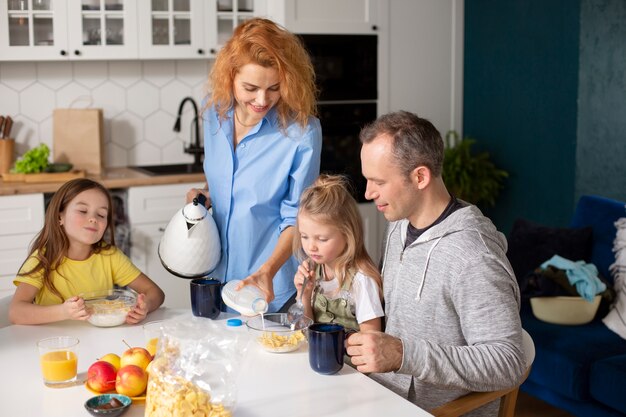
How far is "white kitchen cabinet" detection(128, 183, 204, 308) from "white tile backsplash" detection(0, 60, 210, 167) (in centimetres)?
59

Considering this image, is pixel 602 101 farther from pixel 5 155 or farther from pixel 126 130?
pixel 5 155

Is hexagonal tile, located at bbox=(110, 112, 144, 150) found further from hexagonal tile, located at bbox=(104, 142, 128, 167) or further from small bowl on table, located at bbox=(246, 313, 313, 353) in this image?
small bowl on table, located at bbox=(246, 313, 313, 353)

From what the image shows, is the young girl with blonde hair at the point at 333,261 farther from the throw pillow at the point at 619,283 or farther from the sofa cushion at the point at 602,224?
the sofa cushion at the point at 602,224

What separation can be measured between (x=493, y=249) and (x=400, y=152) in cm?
31

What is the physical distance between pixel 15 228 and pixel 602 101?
9.65ft

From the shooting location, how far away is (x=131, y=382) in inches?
71.0

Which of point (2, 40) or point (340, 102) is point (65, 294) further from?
point (340, 102)

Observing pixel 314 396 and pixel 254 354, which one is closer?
pixel 314 396

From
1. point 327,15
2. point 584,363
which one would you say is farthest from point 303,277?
point 327,15

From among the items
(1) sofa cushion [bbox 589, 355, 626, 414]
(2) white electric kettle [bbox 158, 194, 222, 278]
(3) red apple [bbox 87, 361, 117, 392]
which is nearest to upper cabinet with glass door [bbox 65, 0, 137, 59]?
(2) white electric kettle [bbox 158, 194, 222, 278]

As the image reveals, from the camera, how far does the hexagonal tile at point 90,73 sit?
187 inches

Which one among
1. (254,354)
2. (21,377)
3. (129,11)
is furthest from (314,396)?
(129,11)

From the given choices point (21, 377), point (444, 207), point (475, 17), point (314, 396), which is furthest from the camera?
point (475, 17)

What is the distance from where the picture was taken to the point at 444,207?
83.2 inches
